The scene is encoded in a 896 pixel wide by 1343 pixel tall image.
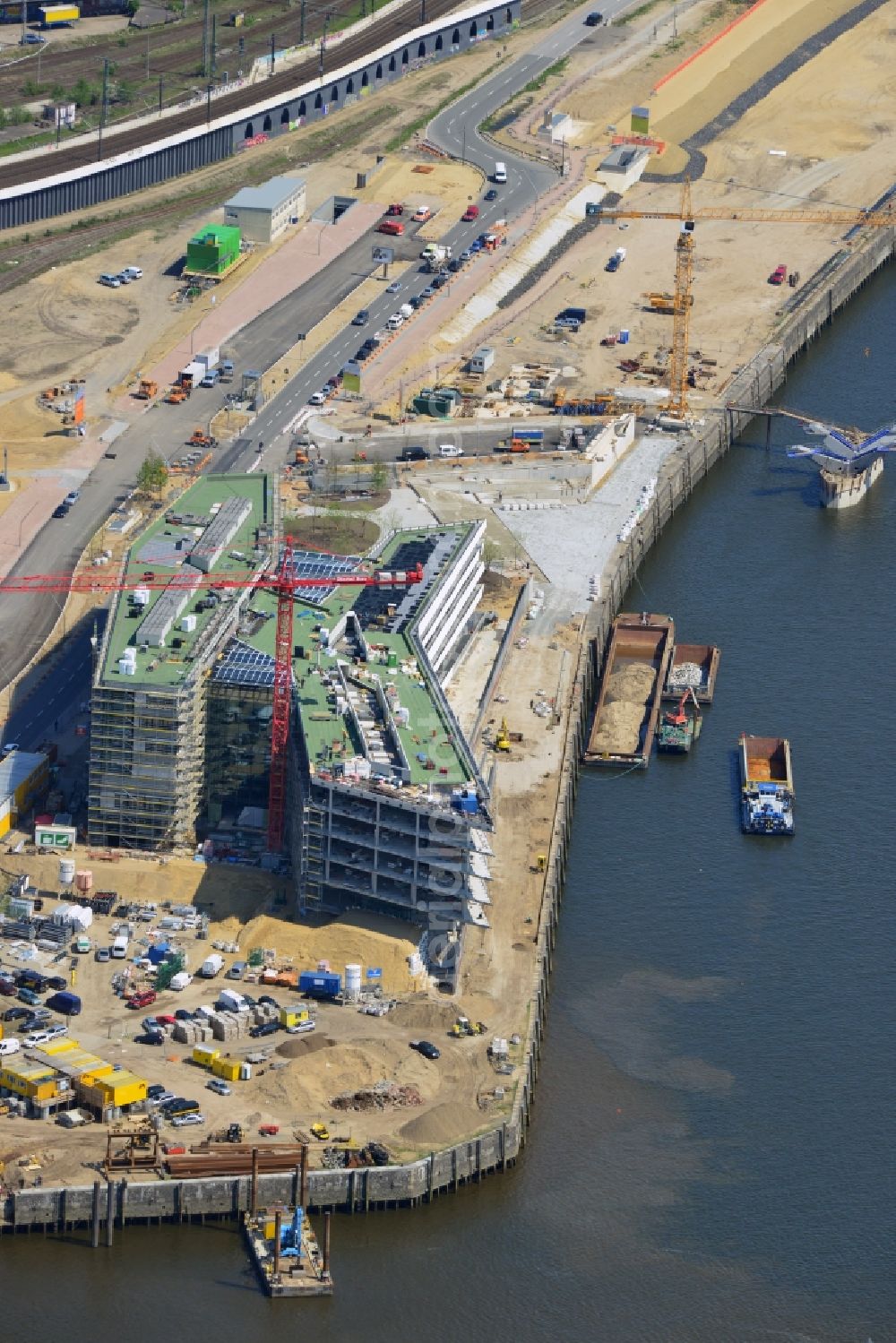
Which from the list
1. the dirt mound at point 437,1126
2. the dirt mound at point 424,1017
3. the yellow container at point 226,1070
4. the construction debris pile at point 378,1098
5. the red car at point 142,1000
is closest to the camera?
the dirt mound at point 437,1126

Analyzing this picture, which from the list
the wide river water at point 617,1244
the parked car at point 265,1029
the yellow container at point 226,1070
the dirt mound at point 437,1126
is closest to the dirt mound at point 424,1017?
the wide river water at point 617,1244

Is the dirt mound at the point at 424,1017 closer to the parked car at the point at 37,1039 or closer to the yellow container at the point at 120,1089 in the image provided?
the yellow container at the point at 120,1089

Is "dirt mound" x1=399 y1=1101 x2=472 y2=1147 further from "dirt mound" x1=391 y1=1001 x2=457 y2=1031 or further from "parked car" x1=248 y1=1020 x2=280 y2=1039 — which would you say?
"parked car" x1=248 y1=1020 x2=280 y2=1039

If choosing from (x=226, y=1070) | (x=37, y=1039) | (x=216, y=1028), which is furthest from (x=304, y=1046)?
(x=37, y=1039)

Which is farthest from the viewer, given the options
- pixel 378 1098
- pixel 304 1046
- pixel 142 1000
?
pixel 142 1000

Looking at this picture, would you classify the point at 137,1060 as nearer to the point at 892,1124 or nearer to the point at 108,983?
the point at 108,983

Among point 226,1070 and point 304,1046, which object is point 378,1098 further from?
point 226,1070

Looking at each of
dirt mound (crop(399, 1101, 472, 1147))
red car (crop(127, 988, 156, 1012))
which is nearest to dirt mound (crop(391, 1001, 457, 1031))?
dirt mound (crop(399, 1101, 472, 1147))
